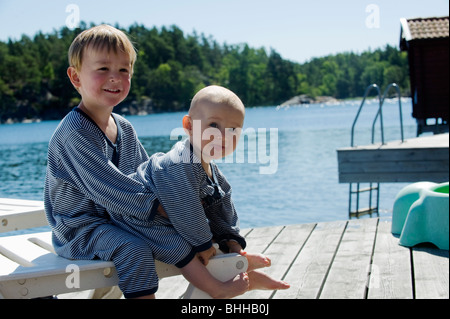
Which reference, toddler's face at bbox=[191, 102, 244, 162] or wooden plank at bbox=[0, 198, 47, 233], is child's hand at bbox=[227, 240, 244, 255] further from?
wooden plank at bbox=[0, 198, 47, 233]

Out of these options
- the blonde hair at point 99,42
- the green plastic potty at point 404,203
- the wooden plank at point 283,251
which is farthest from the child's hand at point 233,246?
the green plastic potty at point 404,203

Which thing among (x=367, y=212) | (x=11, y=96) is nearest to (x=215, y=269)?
(x=367, y=212)

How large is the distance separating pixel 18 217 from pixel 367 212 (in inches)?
358

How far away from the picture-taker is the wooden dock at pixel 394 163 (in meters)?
7.25

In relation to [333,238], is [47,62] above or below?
above

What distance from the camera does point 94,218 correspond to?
6.93 feet

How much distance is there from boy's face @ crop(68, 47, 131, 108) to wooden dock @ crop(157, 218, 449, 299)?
1762mm

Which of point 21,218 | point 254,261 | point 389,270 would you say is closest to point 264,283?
point 254,261

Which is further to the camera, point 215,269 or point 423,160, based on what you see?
point 423,160

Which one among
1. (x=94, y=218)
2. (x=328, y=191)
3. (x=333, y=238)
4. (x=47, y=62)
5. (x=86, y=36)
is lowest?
(x=328, y=191)

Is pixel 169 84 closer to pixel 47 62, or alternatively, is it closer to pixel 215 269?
pixel 47 62

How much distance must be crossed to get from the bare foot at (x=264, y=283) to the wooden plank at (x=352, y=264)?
1193mm
